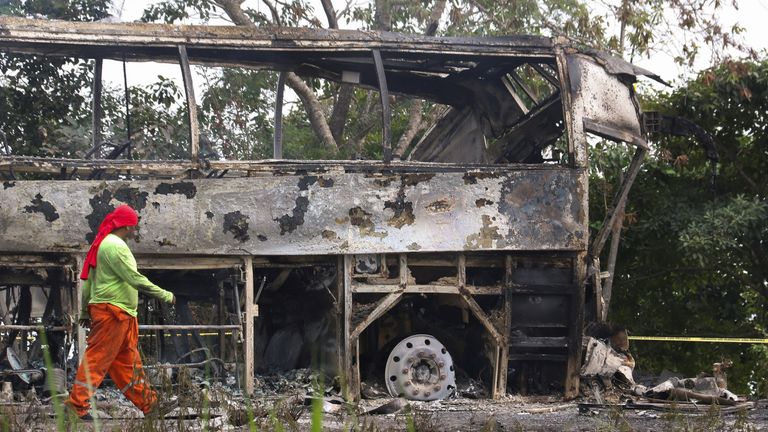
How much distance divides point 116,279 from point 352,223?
9.96 ft

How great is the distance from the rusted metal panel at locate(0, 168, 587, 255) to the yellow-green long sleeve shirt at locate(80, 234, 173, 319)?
2156mm

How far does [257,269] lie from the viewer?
39.2 ft

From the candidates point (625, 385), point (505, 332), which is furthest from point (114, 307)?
point (625, 385)

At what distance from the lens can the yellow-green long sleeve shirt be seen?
843cm

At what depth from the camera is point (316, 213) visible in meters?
11.0

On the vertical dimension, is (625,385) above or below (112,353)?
below

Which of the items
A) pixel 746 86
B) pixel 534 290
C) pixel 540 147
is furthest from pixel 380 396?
pixel 746 86

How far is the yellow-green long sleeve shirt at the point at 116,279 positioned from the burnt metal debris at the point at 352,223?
1830mm

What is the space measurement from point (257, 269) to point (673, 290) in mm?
8127

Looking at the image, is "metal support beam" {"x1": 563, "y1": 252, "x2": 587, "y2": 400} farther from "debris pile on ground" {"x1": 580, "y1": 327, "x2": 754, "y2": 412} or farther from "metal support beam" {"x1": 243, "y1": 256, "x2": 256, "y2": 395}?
"metal support beam" {"x1": 243, "y1": 256, "x2": 256, "y2": 395}

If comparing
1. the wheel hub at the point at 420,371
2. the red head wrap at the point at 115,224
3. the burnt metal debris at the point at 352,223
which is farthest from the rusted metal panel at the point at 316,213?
the red head wrap at the point at 115,224

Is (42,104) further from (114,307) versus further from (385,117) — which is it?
(114,307)

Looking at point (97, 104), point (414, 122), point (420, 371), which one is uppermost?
point (414, 122)

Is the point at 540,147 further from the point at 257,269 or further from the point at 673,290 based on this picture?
the point at 673,290
